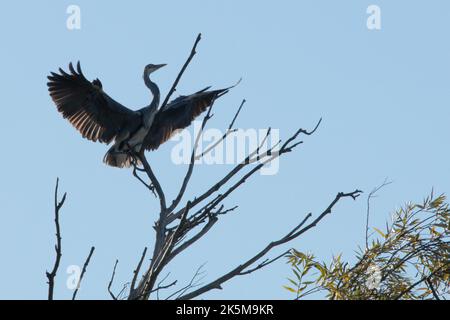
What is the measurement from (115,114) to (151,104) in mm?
397

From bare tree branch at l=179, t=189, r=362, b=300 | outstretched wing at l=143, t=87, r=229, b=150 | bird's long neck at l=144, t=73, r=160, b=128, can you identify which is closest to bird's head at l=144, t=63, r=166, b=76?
bird's long neck at l=144, t=73, r=160, b=128

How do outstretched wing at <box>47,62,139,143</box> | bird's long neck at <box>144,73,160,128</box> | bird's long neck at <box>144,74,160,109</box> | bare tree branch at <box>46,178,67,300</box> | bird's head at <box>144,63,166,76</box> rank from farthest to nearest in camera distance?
bird's head at <box>144,63,166,76</box>
bird's long neck at <box>144,74,160,109</box>
bird's long neck at <box>144,73,160,128</box>
outstretched wing at <box>47,62,139,143</box>
bare tree branch at <box>46,178,67,300</box>

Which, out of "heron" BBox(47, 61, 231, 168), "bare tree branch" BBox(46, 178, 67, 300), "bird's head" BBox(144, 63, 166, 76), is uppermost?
"bird's head" BBox(144, 63, 166, 76)

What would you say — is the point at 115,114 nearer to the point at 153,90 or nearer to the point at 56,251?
the point at 153,90

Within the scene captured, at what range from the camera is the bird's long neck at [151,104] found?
32.5 feet

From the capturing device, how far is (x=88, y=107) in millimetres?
10016

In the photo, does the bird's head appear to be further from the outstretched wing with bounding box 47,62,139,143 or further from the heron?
the outstretched wing with bounding box 47,62,139,143

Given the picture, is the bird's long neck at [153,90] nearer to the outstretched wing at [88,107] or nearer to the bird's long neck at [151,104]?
the bird's long neck at [151,104]

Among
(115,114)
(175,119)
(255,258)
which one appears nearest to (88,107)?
(115,114)

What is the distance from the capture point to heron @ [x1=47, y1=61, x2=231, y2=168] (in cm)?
974

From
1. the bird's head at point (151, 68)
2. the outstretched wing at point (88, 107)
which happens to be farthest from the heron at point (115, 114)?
the bird's head at point (151, 68)

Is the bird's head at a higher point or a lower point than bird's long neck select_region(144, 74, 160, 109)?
higher

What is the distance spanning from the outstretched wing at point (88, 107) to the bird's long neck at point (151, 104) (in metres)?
0.16
